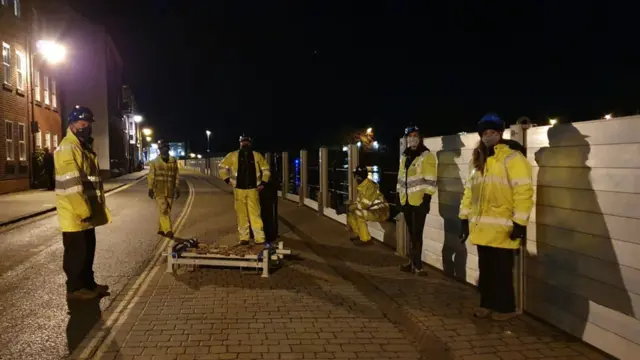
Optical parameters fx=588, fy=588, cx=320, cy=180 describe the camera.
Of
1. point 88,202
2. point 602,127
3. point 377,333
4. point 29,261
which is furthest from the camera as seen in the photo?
point 29,261

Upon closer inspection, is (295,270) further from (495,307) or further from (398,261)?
(495,307)

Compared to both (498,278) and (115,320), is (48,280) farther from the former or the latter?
(498,278)

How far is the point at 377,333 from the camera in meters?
5.39

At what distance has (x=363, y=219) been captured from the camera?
998 centimetres

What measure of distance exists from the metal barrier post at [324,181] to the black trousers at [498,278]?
9.05 metres

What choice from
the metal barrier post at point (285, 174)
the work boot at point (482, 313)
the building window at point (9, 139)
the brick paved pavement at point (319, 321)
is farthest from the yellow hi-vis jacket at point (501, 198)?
the building window at point (9, 139)

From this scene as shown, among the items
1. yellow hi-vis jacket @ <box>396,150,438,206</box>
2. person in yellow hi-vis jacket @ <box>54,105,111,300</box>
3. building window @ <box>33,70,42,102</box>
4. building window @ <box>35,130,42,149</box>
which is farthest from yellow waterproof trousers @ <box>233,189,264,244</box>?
building window @ <box>33,70,42,102</box>

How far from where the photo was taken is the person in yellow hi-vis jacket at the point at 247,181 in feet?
31.4

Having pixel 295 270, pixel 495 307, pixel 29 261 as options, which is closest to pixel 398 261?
pixel 295 270

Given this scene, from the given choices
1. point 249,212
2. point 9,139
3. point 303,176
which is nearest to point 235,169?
point 249,212

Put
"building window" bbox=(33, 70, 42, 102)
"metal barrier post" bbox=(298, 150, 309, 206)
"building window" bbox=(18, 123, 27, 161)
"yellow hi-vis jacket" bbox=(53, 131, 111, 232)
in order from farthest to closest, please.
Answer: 1. "building window" bbox=(33, 70, 42, 102)
2. "building window" bbox=(18, 123, 27, 161)
3. "metal barrier post" bbox=(298, 150, 309, 206)
4. "yellow hi-vis jacket" bbox=(53, 131, 111, 232)

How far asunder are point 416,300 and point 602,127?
275 centimetres

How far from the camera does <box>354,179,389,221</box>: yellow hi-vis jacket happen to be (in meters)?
9.67

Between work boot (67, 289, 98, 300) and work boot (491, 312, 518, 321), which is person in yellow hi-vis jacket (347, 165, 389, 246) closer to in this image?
work boot (491, 312, 518, 321)
